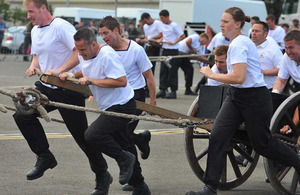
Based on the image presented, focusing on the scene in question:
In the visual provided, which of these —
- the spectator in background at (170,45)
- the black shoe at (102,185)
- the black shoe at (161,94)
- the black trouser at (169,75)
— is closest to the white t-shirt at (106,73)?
the black shoe at (102,185)

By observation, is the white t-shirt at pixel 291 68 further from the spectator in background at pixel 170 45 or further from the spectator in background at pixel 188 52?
the spectator in background at pixel 188 52

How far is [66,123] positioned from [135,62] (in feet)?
3.38

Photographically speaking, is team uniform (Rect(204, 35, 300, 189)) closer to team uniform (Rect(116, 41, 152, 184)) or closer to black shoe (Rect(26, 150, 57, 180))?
team uniform (Rect(116, 41, 152, 184))

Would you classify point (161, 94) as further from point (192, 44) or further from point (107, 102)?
point (107, 102)

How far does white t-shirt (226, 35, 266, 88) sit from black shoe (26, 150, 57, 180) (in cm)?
183

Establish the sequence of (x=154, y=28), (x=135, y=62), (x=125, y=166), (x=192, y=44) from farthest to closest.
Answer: (x=192, y=44) < (x=154, y=28) < (x=135, y=62) < (x=125, y=166)

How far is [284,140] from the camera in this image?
6516mm

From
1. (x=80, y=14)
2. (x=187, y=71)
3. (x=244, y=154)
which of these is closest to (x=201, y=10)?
(x=80, y=14)

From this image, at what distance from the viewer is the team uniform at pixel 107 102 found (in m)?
5.86

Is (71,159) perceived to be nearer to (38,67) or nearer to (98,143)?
(38,67)

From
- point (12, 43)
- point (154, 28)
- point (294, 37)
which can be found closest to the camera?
point (294, 37)

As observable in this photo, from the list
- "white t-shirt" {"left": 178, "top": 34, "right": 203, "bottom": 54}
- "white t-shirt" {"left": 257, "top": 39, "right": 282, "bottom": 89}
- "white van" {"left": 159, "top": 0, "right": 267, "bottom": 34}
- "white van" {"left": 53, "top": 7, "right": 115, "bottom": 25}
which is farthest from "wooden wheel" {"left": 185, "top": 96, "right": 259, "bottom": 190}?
"white van" {"left": 53, "top": 7, "right": 115, "bottom": 25}

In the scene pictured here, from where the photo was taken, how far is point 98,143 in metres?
5.86

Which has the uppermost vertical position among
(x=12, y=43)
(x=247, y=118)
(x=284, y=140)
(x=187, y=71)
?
(x=247, y=118)
